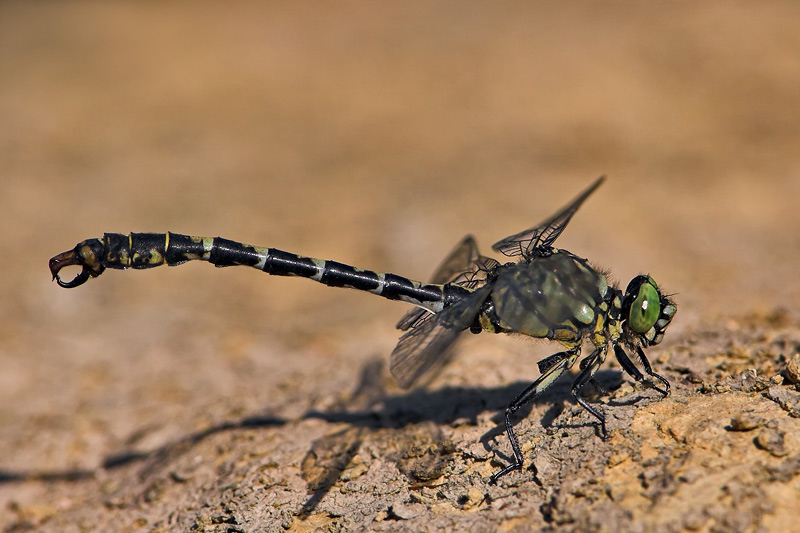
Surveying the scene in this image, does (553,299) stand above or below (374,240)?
below

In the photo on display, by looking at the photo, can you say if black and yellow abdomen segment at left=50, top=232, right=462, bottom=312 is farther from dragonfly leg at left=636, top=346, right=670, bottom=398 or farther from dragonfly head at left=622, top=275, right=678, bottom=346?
dragonfly leg at left=636, top=346, right=670, bottom=398

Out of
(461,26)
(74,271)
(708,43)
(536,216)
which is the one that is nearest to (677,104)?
(708,43)

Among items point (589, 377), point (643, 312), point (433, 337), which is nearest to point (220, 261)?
point (433, 337)

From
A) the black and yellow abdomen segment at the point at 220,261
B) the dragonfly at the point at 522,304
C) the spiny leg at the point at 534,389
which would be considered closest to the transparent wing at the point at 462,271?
the dragonfly at the point at 522,304

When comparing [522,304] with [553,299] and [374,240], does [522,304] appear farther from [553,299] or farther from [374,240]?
[374,240]

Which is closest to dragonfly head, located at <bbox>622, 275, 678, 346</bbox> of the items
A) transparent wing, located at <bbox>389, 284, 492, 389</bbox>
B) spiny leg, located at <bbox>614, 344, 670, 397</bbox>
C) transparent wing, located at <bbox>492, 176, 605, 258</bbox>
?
spiny leg, located at <bbox>614, 344, 670, 397</bbox>
